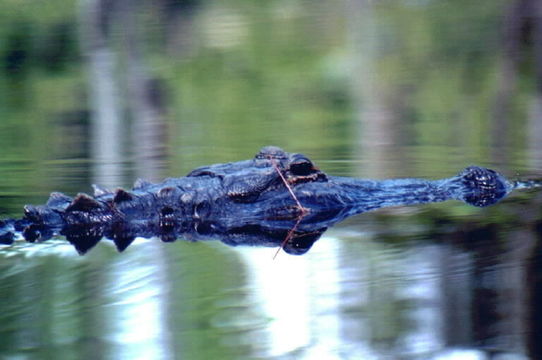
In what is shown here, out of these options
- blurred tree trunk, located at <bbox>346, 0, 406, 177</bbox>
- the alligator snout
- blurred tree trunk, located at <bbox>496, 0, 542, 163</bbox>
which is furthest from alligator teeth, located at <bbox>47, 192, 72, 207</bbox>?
blurred tree trunk, located at <bbox>496, 0, 542, 163</bbox>

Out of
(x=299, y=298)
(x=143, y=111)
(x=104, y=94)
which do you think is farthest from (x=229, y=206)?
(x=104, y=94)

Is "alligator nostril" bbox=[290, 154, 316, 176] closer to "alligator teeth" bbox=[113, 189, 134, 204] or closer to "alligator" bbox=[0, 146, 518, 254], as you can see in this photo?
"alligator" bbox=[0, 146, 518, 254]

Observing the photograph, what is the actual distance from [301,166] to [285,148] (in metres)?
3.91

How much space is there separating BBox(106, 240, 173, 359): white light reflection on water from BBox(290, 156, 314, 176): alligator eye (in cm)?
111

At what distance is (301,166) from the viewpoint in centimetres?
575

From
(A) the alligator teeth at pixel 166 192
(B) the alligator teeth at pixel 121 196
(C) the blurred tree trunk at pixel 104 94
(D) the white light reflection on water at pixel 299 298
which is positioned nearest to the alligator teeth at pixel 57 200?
(B) the alligator teeth at pixel 121 196

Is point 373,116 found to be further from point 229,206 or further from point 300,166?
point 229,206

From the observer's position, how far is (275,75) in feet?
45.0

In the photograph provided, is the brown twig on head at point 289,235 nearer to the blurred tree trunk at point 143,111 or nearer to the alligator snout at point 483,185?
the alligator snout at point 483,185

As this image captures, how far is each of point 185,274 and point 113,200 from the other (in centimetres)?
103

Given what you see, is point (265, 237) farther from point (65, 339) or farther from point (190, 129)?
point (190, 129)

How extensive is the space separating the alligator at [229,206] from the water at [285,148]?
8.3 inches

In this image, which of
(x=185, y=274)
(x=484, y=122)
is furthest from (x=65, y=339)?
(x=484, y=122)

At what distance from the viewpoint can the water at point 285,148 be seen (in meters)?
3.73
